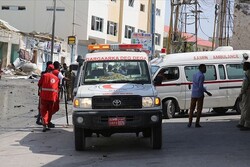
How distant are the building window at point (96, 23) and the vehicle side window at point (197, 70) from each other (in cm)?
3409

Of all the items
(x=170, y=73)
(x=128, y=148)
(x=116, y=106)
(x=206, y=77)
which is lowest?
(x=128, y=148)

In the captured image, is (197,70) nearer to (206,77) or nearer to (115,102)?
(206,77)

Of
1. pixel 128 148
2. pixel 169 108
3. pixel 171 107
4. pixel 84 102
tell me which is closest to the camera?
pixel 84 102

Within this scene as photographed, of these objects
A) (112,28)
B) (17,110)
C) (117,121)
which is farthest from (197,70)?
(112,28)

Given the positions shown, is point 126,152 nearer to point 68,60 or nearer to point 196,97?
point 196,97

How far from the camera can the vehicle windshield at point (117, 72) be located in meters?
9.62

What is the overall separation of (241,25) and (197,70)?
2494mm

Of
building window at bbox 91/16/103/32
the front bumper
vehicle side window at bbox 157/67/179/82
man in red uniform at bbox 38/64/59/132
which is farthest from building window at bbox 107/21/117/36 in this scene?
the front bumper

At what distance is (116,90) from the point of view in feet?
29.3

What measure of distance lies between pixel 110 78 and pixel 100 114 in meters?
1.17

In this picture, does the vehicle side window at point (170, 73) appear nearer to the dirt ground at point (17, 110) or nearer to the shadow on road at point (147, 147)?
the shadow on road at point (147, 147)

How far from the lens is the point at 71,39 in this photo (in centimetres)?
3244

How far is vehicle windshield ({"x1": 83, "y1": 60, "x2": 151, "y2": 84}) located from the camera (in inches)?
379

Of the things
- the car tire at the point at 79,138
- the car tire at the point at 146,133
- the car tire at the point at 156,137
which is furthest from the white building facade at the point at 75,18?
the car tire at the point at 79,138
